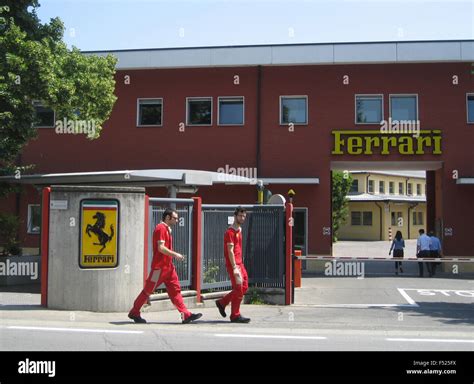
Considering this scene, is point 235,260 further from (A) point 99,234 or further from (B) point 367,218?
(B) point 367,218

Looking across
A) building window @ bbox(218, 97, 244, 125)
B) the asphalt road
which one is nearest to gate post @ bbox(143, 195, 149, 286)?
the asphalt road

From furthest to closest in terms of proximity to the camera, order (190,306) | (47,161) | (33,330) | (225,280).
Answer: (47,161) < (225,280) < (190,306) < (33,330)

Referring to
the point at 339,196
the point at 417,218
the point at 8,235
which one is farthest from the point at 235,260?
the point at 417,218

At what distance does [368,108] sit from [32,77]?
12.9m

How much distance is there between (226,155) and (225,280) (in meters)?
10.5

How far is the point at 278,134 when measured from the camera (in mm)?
22516

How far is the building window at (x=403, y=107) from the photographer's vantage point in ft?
72.8

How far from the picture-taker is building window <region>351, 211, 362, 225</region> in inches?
2069

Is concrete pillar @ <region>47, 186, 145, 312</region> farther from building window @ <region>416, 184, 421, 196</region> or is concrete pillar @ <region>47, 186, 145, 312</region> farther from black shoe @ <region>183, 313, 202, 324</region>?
building window @ <region>416, 184, 421, 196</region>

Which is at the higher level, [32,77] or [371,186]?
[32,77]

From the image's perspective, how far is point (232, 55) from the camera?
22.7 m

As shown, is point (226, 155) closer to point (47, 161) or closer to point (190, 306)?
point (47, 161)

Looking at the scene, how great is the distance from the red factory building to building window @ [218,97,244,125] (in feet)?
0.14
